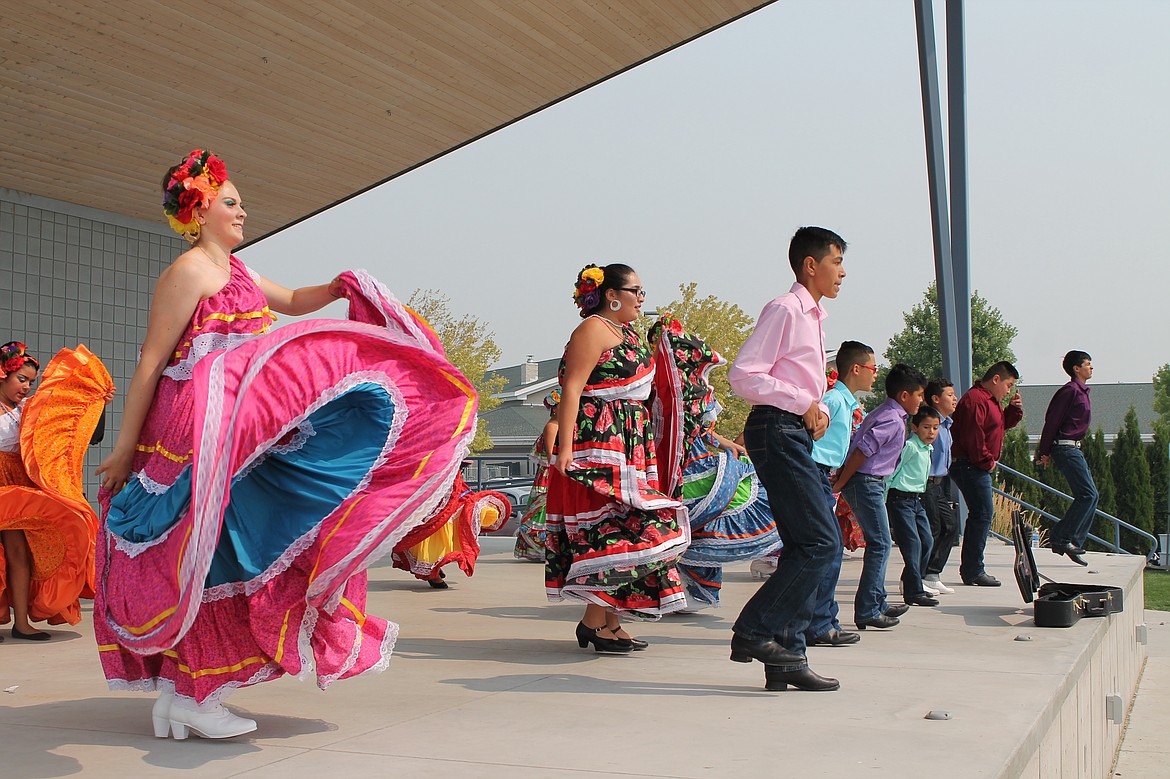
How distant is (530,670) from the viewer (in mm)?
4867

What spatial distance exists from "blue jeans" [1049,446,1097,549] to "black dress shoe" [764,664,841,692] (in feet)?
21.6

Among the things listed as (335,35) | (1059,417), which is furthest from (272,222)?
(1059,417)

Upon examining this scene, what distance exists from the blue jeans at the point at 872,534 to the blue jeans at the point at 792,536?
1.92 m

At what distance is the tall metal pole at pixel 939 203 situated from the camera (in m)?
11.4

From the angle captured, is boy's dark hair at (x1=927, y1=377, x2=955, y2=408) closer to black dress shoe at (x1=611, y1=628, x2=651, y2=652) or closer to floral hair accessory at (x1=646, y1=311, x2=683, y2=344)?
floral hair accessory at (x1=646, y1=311, x2=683, y2=344)

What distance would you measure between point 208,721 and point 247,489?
2.31 feet

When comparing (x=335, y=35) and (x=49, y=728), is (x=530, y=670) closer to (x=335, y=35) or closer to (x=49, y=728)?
(x=49, y=728)

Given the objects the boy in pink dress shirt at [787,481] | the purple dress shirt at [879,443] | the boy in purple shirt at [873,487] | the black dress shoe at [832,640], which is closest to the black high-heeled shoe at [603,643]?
the black dress shoe at [832,640]

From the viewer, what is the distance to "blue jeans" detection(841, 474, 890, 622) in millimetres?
6148

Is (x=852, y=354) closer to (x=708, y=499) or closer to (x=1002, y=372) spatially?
(x=708, y=499)

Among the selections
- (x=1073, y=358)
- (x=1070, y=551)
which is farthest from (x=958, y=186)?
(x=1070, y=551)

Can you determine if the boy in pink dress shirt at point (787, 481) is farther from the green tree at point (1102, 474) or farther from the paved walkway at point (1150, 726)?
the green tree at point (1102, 474)

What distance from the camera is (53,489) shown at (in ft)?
20.2

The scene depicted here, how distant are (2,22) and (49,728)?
5.97m
